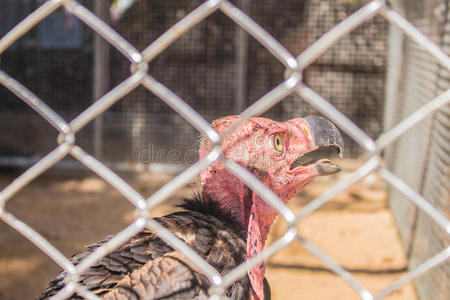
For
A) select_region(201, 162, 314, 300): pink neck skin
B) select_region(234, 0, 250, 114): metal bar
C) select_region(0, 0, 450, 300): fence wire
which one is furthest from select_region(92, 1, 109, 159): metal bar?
select_region(0, 0, 450, 300): fence wire

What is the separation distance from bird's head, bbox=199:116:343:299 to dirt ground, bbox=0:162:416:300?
2293mm

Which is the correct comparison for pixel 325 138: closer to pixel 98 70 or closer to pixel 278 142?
pixel 278 142

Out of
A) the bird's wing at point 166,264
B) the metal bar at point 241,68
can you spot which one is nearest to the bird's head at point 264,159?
the bird's wing at point 166,264

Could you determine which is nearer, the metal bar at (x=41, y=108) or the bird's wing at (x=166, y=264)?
the metal bar at (x=41, y=108)

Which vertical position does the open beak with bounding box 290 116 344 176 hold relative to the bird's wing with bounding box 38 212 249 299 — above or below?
above

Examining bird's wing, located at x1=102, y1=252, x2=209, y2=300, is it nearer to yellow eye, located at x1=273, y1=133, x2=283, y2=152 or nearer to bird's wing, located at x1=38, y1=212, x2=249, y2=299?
bird's wing, located at x1=38, y1=212, x2=249, y2=299

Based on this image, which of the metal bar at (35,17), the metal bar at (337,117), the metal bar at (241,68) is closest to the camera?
the metal bar at (337,117)

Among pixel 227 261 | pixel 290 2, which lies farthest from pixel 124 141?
pixel 227 261

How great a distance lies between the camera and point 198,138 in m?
2.37

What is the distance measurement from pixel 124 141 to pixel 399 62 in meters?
4.45

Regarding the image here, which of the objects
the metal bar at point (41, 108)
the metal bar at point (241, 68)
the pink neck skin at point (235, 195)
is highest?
the metal bar at point (241, 68)

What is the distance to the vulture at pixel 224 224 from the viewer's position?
5.50ft

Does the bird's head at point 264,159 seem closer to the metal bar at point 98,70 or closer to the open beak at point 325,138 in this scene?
the open beak at point 325,138

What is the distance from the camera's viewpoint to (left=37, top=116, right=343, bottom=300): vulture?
1.68m
